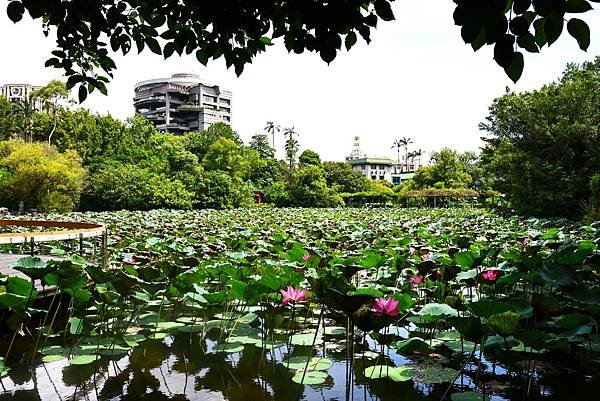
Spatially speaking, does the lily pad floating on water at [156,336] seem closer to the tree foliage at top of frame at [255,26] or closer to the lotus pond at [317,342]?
the lotus pond at [317,342]

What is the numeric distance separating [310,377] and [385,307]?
720mm

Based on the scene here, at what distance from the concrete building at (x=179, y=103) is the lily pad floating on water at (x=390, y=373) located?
6604 cm

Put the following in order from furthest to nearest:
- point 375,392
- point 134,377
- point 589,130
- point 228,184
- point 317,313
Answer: point 228,184, point 589,130, point 317,313, point 134,377, point 375,392

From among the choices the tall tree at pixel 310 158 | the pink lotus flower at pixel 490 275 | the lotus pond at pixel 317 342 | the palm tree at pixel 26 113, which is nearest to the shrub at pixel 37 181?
the palm tree at pixel 26 113

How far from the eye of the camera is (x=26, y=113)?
32562 mm

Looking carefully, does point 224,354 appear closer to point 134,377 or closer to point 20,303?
point 134,377

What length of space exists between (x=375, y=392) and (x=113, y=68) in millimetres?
2322

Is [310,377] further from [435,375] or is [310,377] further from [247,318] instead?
[247,318]

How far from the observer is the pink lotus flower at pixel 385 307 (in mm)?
2150

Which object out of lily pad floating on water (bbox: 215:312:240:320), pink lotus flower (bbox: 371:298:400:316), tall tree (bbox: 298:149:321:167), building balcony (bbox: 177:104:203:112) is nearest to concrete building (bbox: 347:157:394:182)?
building balcony (bbox: 177:104:203:112)

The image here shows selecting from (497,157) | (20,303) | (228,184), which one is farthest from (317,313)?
(228,184)

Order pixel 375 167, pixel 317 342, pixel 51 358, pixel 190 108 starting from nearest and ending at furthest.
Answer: pixel 51 358 < pixel 317 342 < pixel 190 108 < pixel 375 167

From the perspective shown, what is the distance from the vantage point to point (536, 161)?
14.9m

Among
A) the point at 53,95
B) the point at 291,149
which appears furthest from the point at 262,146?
the point at 53,95
